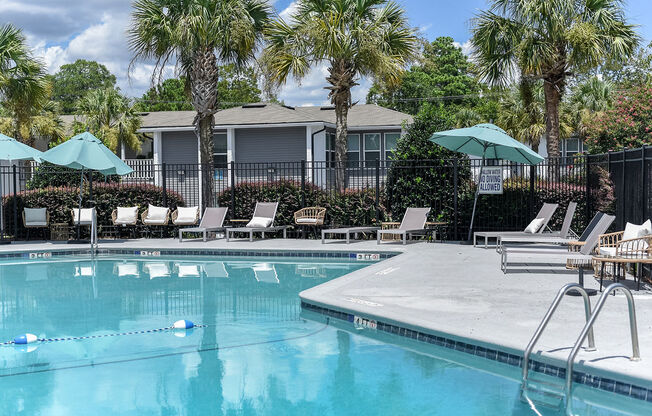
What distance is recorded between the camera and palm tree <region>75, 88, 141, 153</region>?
31.0m

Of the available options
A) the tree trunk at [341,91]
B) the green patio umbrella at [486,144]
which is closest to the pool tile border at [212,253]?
the green patio umbrella at [486,144]

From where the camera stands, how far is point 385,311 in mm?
7172

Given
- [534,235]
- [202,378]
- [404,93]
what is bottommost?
[202,378]

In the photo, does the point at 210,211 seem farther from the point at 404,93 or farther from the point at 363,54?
the point at 404,93

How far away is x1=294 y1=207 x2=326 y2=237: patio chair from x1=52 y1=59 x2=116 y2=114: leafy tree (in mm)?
62098

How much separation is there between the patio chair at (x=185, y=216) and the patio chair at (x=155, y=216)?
21cm

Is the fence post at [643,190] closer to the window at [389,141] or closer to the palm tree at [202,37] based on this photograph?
the palm tree at [202,37]

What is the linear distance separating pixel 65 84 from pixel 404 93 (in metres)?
43.1

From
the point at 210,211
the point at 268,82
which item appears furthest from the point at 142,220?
the point at 268,82

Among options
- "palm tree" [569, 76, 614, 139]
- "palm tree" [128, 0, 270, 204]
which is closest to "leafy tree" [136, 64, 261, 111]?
"palm tree" [569, 76, 614, 139]

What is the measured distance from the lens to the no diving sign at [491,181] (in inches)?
600

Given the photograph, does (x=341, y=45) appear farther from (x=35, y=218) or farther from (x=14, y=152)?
(x=35, y=218)

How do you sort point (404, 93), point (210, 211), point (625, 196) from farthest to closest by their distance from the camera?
point (404, 93)
point (210, 211)
point (625, 196)

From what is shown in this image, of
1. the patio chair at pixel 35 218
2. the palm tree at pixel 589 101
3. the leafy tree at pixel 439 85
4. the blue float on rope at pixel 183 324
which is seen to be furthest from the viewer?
the leafy tree at pixel 439 85
